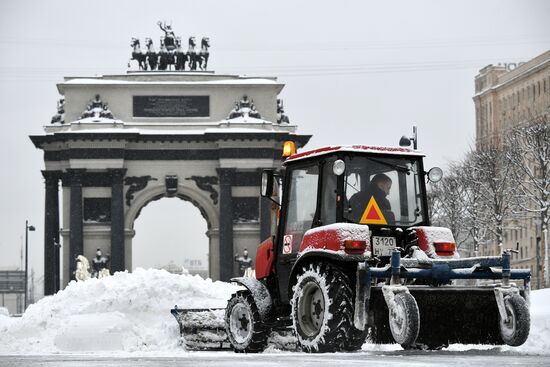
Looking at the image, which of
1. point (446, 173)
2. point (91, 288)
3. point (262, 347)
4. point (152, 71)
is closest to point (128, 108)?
point (152, 71)

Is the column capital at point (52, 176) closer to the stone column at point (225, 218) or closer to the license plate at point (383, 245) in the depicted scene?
the stone column at point (225, 218)

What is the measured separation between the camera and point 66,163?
254 feet

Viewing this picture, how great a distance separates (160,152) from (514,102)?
41.0 meters

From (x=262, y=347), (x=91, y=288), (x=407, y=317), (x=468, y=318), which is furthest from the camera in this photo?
(x=91, y=288)

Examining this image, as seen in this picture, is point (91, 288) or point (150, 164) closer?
point (91, 288)

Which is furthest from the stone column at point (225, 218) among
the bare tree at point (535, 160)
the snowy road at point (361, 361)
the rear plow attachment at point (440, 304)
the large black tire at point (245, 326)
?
the snowy road at point (361, 361)

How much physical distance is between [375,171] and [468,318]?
2.29 metres

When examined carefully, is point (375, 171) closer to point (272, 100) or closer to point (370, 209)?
point (370, 209)

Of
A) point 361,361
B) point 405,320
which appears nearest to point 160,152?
point 405,320

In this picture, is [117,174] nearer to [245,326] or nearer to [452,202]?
[452,202]

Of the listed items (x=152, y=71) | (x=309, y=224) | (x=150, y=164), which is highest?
(x=152, y=71)

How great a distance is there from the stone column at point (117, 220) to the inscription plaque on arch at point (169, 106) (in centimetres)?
351

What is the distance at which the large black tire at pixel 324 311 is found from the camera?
16.8 meters

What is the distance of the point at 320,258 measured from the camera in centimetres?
1755
